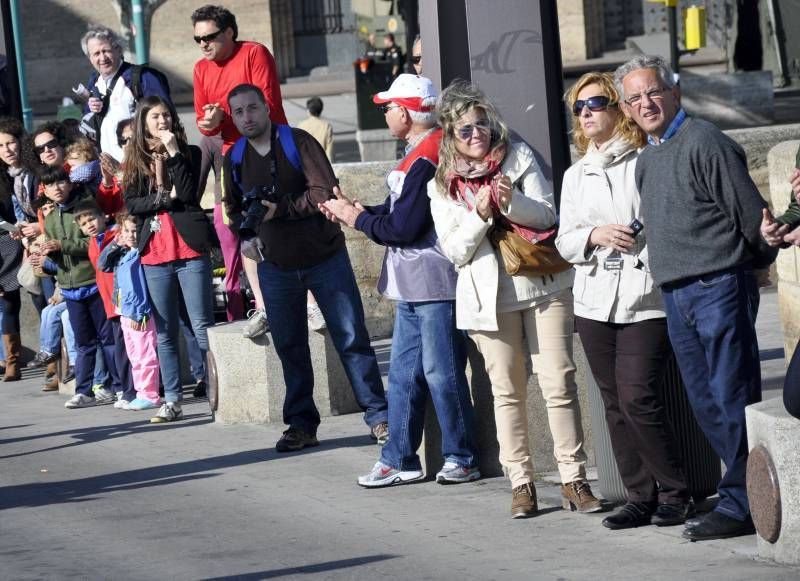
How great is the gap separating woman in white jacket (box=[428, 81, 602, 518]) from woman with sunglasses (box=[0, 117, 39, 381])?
594 centimetres

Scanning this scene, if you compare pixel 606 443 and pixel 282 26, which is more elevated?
pixel 282 26

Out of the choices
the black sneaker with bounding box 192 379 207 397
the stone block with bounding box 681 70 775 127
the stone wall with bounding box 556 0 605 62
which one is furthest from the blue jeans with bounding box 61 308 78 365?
the stone wall with bounding box 556 0 605 62

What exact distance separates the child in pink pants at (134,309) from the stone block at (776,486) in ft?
18.2

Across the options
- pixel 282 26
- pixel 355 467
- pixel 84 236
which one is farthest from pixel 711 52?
pixel 355 467

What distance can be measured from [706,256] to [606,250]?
503 mm

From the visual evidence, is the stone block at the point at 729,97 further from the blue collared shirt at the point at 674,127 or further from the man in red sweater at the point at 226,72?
the blue collared shirt at the point at 674,127

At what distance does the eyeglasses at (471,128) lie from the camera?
7.21 meters

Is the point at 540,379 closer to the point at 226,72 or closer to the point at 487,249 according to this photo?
the point at 487,249

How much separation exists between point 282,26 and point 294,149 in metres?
34.8

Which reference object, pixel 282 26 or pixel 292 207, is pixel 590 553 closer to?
pixel 292 207

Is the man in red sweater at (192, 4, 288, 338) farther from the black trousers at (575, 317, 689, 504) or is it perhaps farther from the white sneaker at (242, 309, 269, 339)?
the black trousers at (575, 317, 689, 504)

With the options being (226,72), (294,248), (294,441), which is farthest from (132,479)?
(226,72)

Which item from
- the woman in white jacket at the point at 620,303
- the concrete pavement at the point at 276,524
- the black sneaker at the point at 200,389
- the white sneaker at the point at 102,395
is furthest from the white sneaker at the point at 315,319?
the woman in white jacket at the point at 620,303

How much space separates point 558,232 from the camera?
7.06 metres
